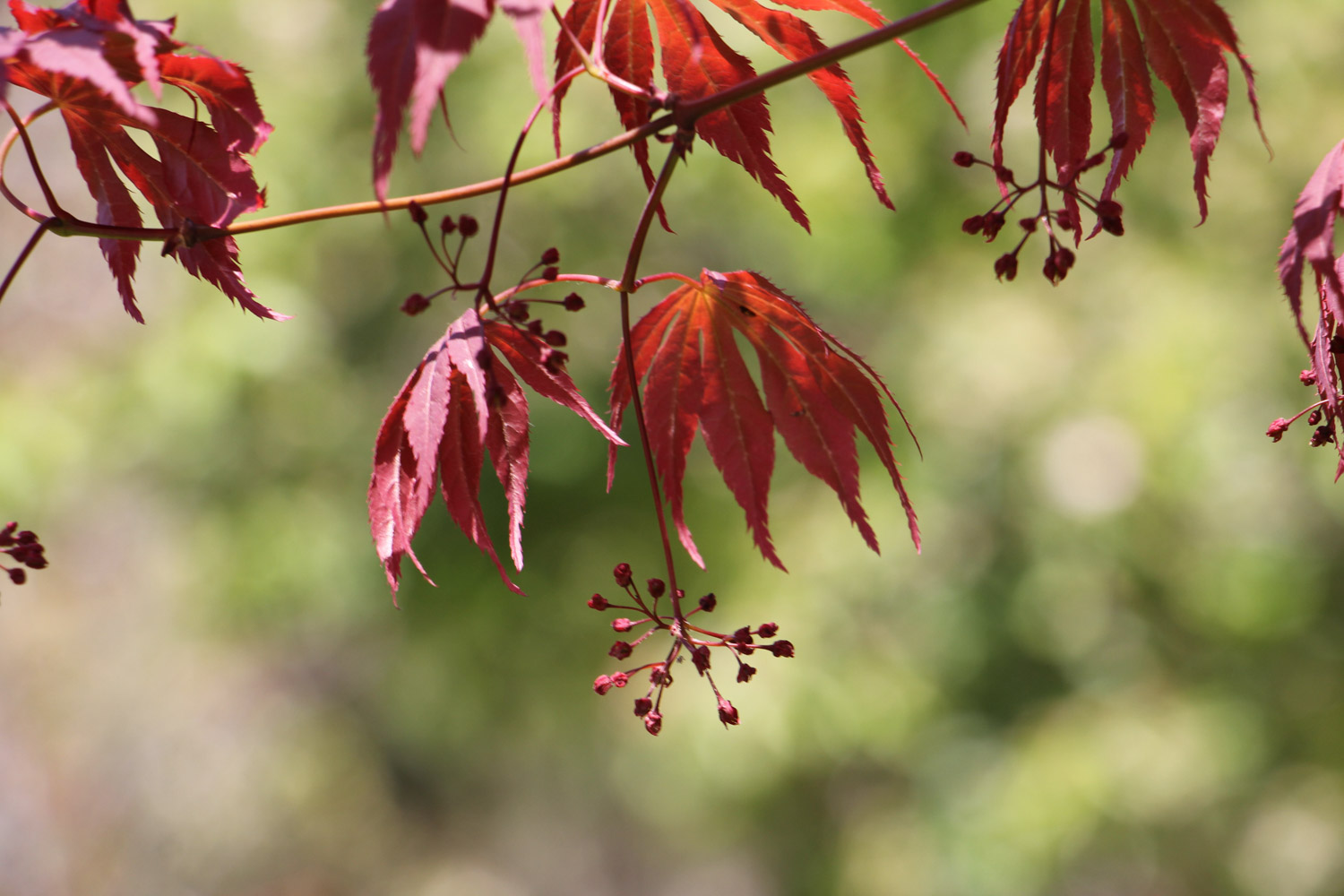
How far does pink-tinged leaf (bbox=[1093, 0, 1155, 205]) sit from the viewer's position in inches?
30.9

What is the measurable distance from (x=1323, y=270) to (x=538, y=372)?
0.55 metres

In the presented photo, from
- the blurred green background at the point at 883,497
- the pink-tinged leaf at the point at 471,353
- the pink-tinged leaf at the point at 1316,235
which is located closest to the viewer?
the pink-tinged leaf at the point at 1316,235

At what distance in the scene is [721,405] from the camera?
945 millimetres

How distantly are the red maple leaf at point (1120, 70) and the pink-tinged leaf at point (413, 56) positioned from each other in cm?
39

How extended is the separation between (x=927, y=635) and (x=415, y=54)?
362 centimetres

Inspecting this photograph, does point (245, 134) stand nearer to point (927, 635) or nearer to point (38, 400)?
point (927, 635)

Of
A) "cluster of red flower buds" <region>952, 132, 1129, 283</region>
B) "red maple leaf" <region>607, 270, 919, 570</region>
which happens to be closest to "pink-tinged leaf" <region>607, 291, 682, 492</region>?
"red maple leaf" <region>607, 270, 919, 570</region>

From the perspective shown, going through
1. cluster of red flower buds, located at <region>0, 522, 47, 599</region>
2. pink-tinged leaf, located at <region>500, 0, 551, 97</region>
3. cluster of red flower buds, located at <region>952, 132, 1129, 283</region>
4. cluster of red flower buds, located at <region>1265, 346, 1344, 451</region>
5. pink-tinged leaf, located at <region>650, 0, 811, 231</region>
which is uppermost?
pink-tinged leaf, located at <region>650, 0, 811, 231</region>

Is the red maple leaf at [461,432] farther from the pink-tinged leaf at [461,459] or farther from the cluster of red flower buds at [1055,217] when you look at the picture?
the cluster of red flower buds at [1055,217]

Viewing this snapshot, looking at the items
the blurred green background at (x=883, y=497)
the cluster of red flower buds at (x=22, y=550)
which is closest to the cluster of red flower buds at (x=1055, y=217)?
the cluster of red flower buds at (x=22, y=550)

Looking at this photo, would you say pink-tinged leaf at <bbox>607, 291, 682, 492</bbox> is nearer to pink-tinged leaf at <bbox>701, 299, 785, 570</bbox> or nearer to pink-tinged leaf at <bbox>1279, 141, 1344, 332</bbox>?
pink-tinged leaf at <bbox>701, 299, 785, 570</bbox>

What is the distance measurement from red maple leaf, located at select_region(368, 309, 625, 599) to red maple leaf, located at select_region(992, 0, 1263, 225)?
388 millimetres

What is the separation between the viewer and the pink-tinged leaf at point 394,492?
83 centimetres

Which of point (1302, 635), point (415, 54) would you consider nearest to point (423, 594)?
point (1302, 635)
